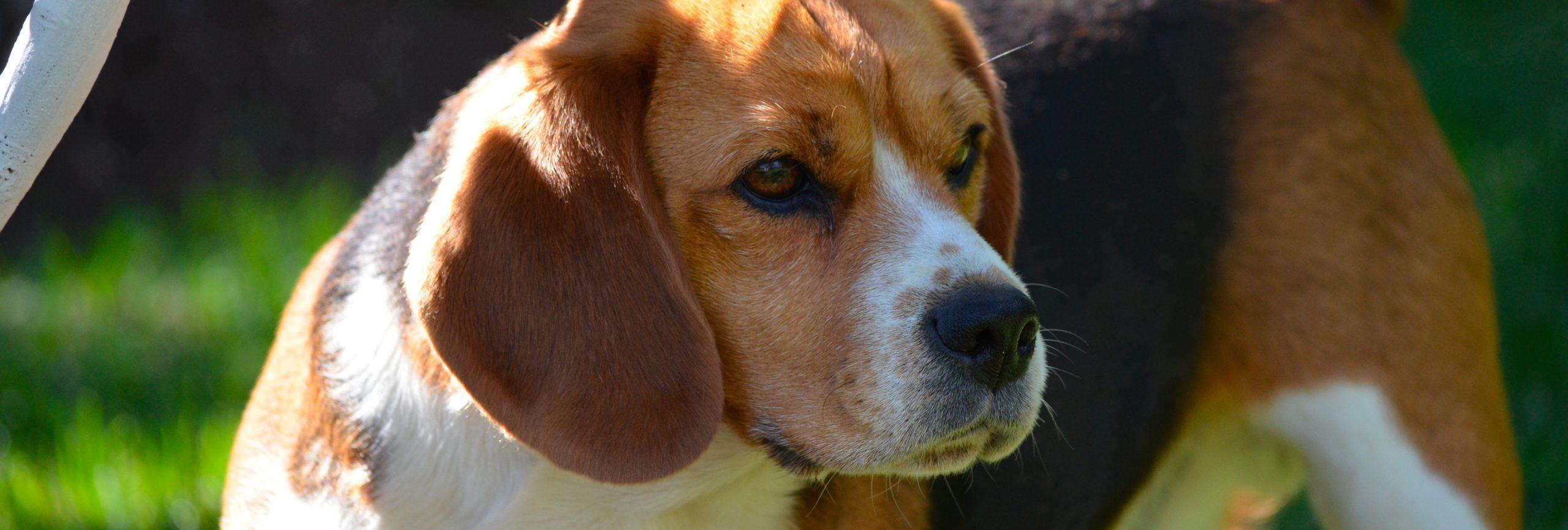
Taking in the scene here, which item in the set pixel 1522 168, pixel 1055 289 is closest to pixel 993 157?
pixel 1055 289

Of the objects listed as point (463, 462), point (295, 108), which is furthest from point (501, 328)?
point (295, 108)

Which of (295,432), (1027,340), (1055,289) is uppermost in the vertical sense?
(1027,340)

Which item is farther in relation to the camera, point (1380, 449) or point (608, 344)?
point (1380, 449)

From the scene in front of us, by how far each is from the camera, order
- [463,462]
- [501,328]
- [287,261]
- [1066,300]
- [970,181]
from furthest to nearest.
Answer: [287,261] → [1066,300] → [970,181] → [463,462] → [501,328]

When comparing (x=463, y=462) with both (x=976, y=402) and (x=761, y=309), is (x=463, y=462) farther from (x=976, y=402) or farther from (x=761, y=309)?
(x=976, y=402)

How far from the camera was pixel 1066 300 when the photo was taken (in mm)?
3525

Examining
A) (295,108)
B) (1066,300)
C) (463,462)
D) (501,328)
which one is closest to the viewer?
(501,328)

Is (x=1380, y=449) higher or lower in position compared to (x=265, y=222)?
higher

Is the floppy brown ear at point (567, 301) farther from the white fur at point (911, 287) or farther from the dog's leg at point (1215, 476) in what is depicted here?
the dog's leg at point (1215, 476)

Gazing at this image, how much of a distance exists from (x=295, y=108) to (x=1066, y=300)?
4747 mm

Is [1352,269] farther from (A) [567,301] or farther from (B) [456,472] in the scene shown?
(B) [456,472]

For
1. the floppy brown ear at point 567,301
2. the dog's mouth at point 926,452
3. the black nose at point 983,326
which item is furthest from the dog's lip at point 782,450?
the black nose at point 983,326

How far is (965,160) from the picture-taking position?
3020 millimetres

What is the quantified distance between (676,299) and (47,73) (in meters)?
1.03
